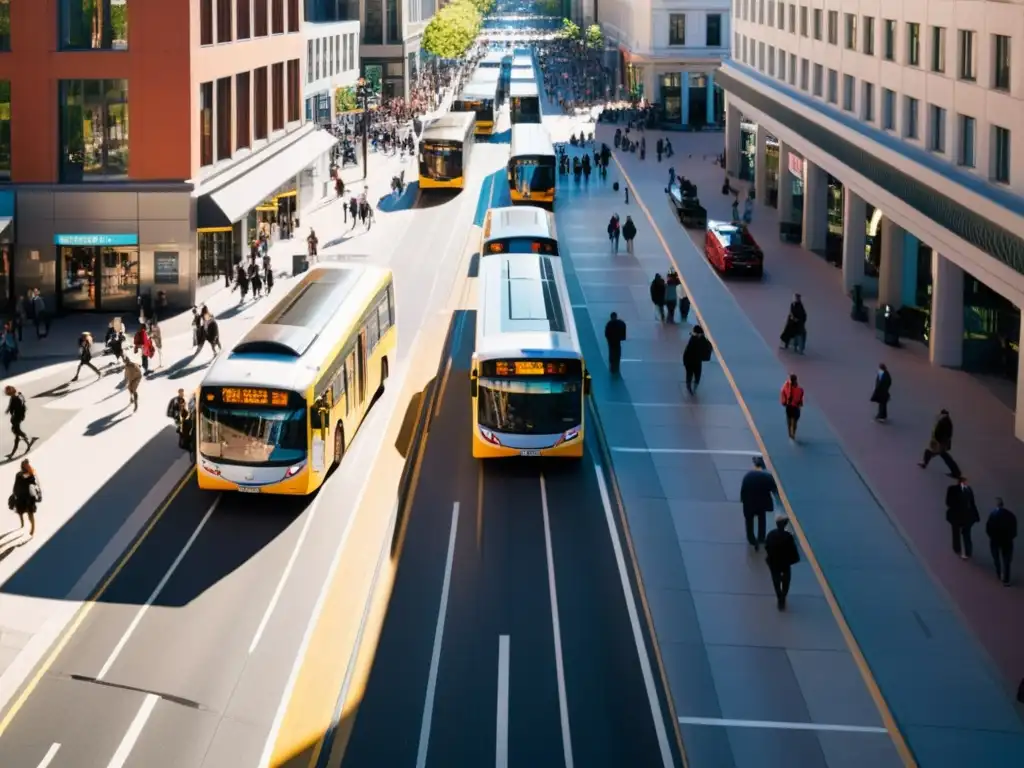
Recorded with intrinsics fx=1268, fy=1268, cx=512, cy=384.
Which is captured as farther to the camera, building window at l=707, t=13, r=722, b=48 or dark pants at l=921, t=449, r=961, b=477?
building window at l=707, t=13, r=722, b=48

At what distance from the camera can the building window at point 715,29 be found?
11281 centimetres

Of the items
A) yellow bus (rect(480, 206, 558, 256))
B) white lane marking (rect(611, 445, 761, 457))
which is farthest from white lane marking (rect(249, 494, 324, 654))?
yellow bus (rect(480, 206, 558, 256))

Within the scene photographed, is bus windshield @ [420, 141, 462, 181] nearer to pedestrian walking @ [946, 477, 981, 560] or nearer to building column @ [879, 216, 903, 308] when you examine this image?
building column @ [879, 216, 903, 308]

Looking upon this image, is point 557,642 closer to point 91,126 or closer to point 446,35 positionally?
point 91,126

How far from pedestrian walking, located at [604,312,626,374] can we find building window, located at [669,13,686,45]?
8483cm

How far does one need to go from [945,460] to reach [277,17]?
41.9m

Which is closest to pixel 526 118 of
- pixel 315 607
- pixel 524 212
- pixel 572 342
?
pixel 524 212

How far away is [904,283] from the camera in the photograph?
42.3m

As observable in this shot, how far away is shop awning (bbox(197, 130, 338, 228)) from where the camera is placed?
42969 mm

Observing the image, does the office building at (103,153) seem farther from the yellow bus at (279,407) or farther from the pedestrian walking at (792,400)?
the pedestrian walking at (792,400)

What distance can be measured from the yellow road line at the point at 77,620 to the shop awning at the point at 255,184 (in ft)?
60.9

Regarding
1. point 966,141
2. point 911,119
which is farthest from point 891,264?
point 966,141

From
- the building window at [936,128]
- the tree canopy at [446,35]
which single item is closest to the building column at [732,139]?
the building window at [936,128]

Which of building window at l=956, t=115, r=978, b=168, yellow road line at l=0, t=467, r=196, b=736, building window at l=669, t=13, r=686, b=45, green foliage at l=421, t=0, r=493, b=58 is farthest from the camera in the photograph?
green foliage at l=421, t=0, r=493, b=58
